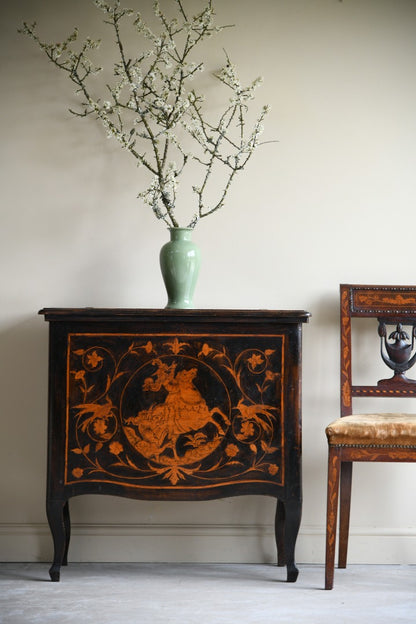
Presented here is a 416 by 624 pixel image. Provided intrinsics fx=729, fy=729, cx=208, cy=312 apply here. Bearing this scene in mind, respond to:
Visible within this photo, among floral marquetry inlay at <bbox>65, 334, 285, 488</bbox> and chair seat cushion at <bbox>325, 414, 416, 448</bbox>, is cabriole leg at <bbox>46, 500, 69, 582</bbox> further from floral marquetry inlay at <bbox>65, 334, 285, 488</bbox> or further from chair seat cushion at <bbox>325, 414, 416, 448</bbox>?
chair seat cushion at <bbox>325, 414, 416, 448</bbox>

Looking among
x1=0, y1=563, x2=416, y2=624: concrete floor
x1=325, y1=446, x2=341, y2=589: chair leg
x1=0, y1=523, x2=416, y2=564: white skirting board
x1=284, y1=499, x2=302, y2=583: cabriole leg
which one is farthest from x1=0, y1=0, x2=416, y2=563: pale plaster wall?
x1=325, y1=446, x2=341, y2=589: chair leg

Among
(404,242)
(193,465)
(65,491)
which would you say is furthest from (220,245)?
(65,491)

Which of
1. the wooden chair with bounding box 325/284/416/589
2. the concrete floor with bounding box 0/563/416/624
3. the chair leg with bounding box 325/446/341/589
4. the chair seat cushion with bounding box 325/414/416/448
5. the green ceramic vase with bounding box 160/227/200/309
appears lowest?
the concrete floor with bounding box 0/563/416/624

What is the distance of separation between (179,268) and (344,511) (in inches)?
41.7

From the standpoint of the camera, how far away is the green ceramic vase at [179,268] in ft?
8.29

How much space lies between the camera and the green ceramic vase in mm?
2525

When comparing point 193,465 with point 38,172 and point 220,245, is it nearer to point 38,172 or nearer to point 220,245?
point 220,245

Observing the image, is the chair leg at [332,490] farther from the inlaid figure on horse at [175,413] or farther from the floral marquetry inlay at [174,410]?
the inlaid figure on horse at [175,413]

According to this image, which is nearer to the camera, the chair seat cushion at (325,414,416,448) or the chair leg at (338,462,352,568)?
the chair seat cushion at (325,414,416,448)

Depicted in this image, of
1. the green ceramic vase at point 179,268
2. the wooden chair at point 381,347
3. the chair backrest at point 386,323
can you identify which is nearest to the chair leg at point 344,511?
the wooden chair at point 381,347

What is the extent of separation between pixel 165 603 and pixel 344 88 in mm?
1994

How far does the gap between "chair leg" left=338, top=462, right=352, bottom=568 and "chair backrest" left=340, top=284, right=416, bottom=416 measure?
0.26 metres

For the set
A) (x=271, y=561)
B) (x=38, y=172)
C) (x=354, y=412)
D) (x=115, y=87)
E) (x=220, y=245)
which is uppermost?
(x=115, y=87)

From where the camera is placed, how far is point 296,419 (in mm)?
2389
